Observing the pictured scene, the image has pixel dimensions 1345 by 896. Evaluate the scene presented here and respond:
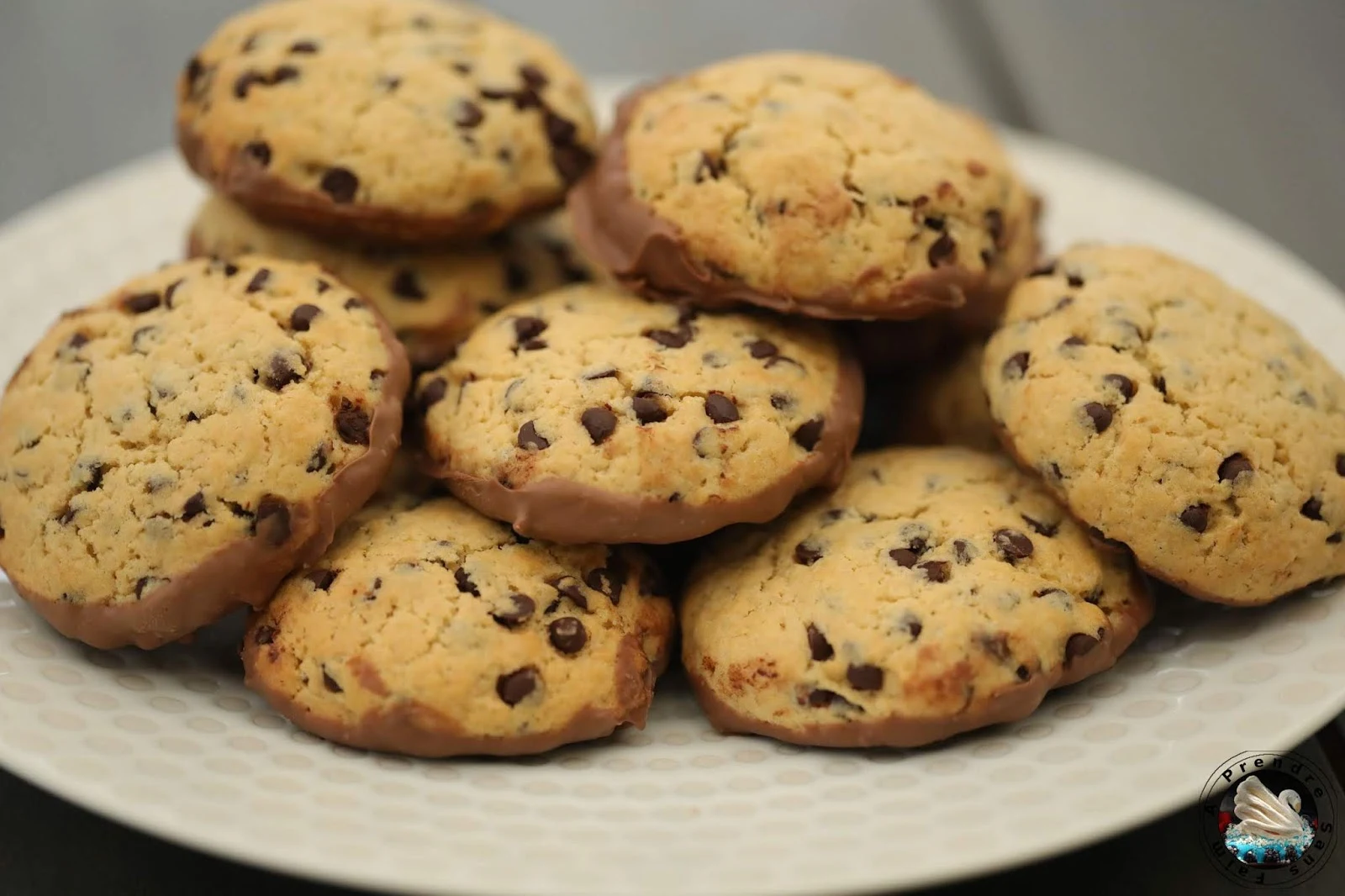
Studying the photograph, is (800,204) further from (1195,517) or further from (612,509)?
(1195,517)

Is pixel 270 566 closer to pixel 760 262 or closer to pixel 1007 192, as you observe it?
pixel 760 262

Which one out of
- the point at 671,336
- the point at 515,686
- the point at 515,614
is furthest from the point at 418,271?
the point at 515,686

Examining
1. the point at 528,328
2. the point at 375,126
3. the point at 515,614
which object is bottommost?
the point at 515,614

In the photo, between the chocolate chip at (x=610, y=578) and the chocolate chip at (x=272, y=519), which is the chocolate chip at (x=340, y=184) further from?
the chocolate chip at (x=610, y=578)

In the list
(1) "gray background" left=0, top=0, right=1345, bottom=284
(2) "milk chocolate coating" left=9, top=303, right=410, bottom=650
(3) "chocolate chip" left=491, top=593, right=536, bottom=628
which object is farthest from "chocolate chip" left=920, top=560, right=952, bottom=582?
(1) "gray background" left=0, top=0, right=1345, bottom=284

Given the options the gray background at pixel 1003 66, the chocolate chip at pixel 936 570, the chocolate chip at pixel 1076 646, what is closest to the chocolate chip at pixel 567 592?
the chocolate chip at pixel 936 570
